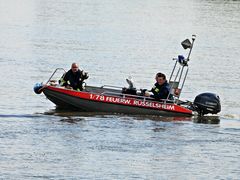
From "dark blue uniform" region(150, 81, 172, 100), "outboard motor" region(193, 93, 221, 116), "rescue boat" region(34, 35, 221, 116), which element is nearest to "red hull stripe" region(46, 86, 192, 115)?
"rescue boat" region(34, 35, 221, 116)

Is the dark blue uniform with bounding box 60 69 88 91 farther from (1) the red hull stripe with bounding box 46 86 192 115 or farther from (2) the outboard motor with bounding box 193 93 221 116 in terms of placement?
(2) the outboard motor with bounding box 193 93 221 116

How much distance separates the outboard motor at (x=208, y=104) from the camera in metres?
26.3

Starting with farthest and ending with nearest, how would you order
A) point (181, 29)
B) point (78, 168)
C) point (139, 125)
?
1. point (181, 29)
2. point (139, 125)
3. point (78, 168)

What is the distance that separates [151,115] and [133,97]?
0.77 metres

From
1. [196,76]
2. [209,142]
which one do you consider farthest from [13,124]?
[196,76]

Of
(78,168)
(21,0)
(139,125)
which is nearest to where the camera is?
(78,168)

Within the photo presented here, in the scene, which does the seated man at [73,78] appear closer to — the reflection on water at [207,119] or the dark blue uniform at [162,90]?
the dark blue uniform at [162,90]

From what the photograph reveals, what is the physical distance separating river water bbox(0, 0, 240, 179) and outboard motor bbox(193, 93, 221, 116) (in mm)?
369

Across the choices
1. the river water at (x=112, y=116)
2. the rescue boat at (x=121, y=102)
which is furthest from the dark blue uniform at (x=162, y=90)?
the river water at (x=112, y=116)

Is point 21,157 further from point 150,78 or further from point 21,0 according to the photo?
point 21,0

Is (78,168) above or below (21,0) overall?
below

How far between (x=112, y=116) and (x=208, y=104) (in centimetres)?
300

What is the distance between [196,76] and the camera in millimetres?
37219

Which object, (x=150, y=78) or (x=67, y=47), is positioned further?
(x=67, y=47)
